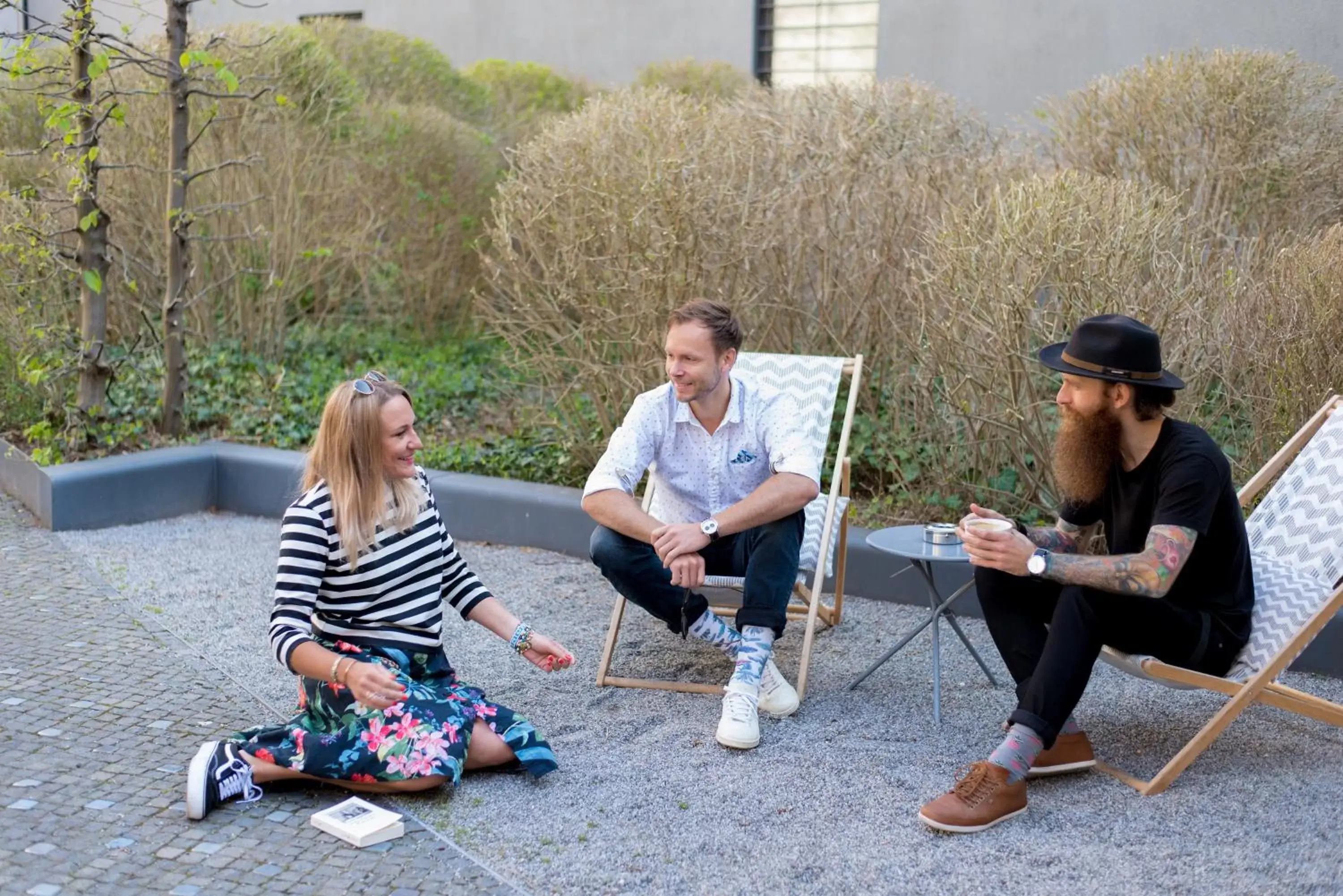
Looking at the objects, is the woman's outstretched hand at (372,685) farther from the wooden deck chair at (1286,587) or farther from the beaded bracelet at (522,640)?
the wooden deck chair at (1286,587)

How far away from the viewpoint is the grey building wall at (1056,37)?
9.66 metres

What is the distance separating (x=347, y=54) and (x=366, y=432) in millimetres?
8396

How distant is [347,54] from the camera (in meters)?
11.0

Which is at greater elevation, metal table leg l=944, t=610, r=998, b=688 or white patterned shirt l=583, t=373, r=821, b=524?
white patterned shirt l=583, t=373, r=821, b=524

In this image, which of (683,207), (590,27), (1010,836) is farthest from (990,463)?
(590,27)

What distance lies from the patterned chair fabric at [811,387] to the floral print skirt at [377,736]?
1.56 meters

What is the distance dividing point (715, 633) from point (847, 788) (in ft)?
2.72

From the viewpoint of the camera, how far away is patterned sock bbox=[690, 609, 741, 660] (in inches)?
168

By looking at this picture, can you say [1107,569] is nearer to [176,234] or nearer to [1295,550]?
[1295,550]

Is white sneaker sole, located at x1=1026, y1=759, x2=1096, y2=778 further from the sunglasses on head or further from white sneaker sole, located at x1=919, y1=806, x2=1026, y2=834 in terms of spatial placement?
the sunglasses on head

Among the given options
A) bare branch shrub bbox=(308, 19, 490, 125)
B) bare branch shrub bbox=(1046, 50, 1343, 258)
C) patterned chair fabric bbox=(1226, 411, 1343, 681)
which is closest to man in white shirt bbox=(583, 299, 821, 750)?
patterned chair fabric bbox=(1226, 411, 1343, 681)

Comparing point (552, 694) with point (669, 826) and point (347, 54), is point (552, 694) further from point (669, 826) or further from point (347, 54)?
point (347, 54)

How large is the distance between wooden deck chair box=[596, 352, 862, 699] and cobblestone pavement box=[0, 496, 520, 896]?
1.15m

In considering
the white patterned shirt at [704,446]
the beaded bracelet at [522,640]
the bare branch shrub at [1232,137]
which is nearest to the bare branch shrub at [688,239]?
the bare branch shrub at [1232,137]
